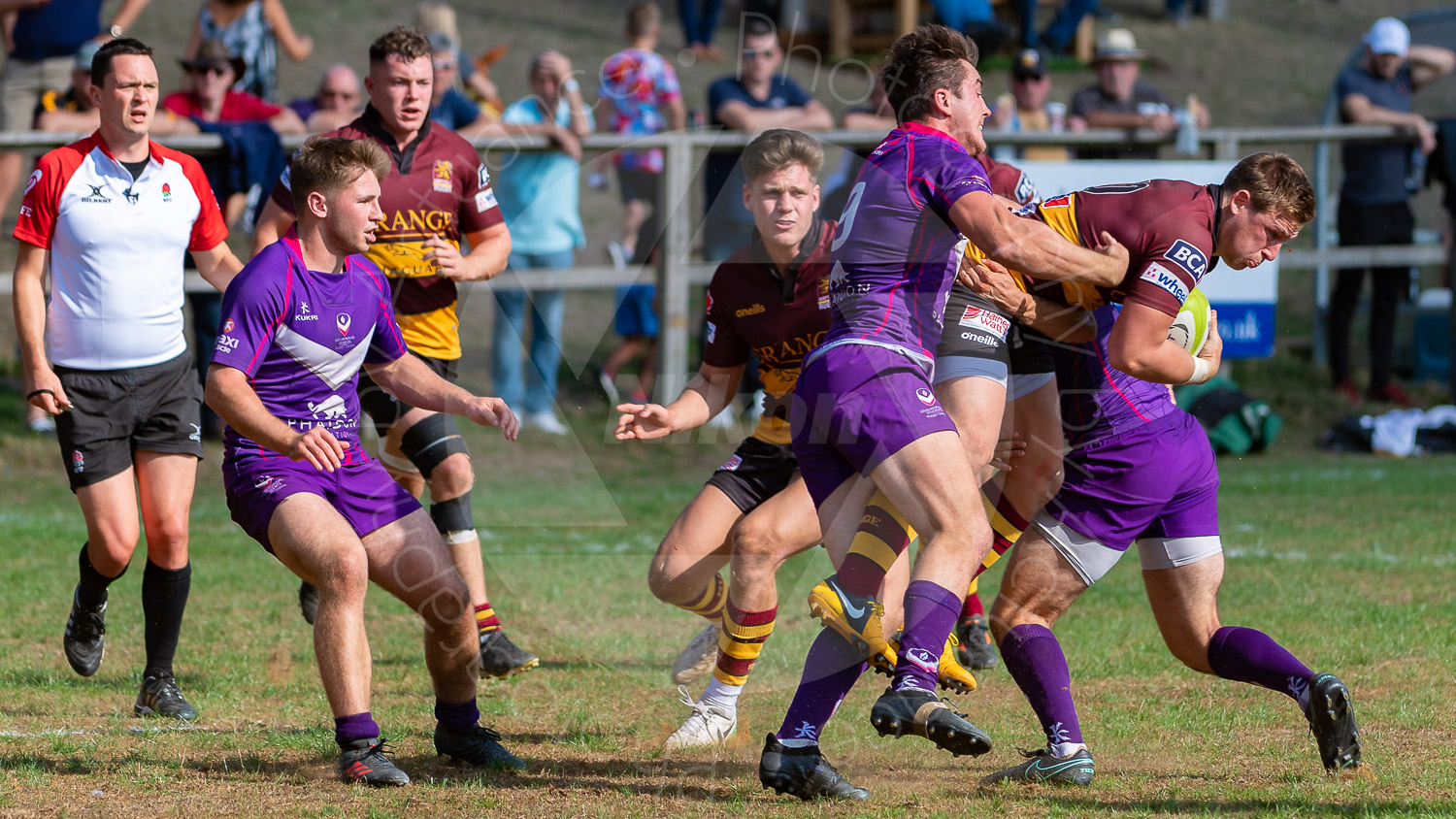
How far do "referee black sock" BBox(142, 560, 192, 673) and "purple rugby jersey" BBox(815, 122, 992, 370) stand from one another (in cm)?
273

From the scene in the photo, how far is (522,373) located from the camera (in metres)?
7.40

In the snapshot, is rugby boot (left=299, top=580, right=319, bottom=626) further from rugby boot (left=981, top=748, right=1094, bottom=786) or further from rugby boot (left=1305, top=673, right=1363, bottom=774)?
rugby boot (left=1305, top=673, right=1363, bottom=774)

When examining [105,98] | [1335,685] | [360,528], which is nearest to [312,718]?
[360,528]

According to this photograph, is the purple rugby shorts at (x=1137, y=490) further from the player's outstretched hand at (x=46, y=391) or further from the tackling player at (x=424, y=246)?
the player's outstretched hand at (x=46, y=391)

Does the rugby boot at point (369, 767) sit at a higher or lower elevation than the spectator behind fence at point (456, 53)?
lower

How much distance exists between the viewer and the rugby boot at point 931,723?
12.3ft

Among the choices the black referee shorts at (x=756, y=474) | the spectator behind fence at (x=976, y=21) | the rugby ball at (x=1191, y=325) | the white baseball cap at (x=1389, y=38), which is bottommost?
the black referee shorts at (x=756, y=474)

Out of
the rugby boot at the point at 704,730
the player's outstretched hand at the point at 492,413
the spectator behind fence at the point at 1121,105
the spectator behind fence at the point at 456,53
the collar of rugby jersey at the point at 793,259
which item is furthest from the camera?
the spectator behind fence at the point at 1121,105

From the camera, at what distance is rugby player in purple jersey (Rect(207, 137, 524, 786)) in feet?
14.3

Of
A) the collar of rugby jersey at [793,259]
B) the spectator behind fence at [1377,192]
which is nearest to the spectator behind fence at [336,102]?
the collar of rugby jersey at [793,259]

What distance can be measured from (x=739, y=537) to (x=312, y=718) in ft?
5.51

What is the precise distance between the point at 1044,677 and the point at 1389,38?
970cm

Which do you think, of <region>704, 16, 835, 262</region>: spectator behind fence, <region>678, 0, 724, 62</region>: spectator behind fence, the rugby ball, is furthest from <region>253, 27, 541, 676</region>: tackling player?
<region>678, 0, 724, 62</region>: spectator behind fence

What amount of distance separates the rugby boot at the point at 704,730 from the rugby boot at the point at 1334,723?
1803mm
